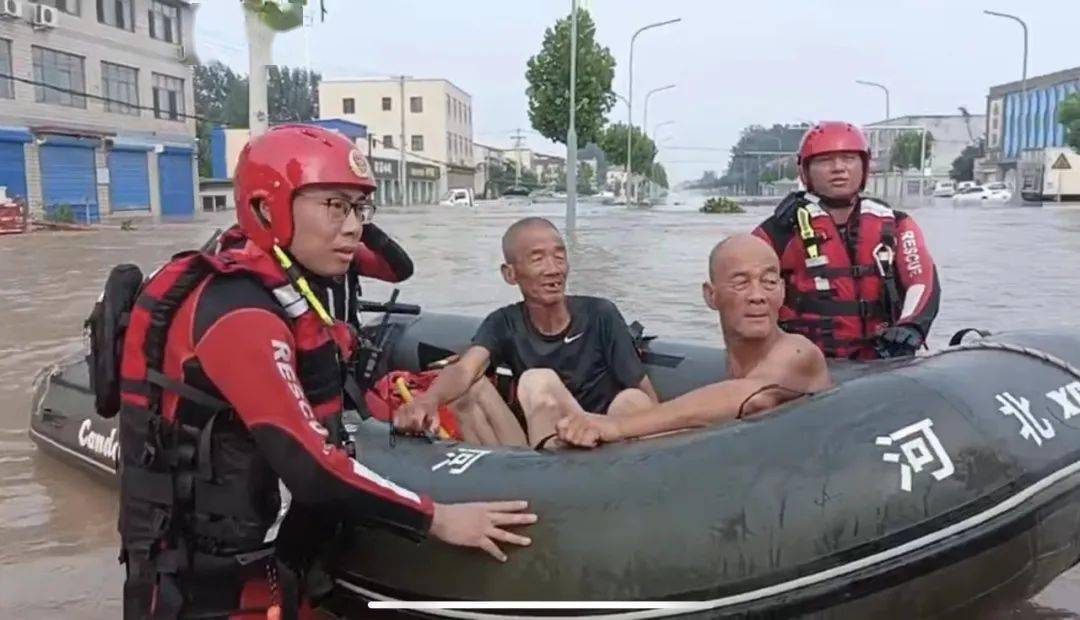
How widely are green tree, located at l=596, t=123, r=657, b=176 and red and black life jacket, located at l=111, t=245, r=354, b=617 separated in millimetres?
44185

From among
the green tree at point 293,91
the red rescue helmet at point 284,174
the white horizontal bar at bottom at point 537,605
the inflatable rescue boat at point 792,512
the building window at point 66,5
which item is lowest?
the white horizontal bar at bottom at point 537,605

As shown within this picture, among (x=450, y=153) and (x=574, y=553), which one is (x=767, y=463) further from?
A: (x=450, y=153)

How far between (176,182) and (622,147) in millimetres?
22944

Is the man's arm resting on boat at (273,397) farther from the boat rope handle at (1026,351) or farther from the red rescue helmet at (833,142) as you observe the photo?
the red rescue helmet at (833,142)

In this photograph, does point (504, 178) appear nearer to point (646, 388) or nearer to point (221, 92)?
point (221, 92)

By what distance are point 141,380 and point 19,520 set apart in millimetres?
2945

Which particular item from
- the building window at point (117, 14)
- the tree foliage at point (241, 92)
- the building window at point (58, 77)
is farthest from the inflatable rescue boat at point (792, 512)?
the tree foliage at point (241, 92)

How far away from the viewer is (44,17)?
29062mm

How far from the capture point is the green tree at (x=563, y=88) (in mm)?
30641

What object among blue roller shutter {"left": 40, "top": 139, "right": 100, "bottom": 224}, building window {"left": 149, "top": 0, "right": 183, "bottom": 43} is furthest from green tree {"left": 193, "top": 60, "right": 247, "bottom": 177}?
blue roller shutter {"left": 40, "top": 139, "right": 100, "bottom": 224}

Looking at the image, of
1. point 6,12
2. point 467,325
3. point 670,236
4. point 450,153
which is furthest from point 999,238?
point 450,153

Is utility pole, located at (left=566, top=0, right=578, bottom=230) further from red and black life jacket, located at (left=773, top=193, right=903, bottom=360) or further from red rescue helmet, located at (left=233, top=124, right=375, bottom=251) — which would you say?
red rescue helmet, located at (left=233, top=124, right=375, bottom=251)

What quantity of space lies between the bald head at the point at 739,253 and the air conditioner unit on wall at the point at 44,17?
30.6 metres

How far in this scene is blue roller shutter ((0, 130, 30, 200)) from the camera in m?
27.5
